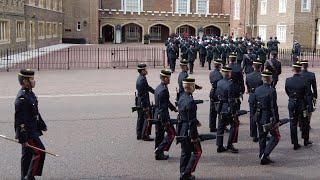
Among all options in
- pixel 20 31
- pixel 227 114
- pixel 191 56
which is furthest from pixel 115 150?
pixel 20 31

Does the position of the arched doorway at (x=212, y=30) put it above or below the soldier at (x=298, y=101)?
above

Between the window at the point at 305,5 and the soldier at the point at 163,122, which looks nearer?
the soldier at the point at 163,122

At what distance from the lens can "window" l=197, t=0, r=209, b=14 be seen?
2516 inches

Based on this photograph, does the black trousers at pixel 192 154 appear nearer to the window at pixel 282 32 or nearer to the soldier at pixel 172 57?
the soldier at pixel 172 57

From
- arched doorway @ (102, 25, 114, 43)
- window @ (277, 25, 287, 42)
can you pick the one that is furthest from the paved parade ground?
arched doorway @ (102, 25, 114, 43)

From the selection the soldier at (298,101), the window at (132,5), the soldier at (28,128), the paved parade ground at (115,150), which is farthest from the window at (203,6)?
the soldier at (28,128)

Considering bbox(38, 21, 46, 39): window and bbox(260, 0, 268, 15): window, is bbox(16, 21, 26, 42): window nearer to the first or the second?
bbox(38, 21, 46, 39): window

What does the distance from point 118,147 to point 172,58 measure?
14.8 metres

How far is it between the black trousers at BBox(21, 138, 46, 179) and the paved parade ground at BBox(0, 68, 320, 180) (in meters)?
0.58

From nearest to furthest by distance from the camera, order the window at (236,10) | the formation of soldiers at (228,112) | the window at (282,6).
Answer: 1. the formation of soldiers at (228,112)
2. the window at (282,6)
3. the window at (236,10)

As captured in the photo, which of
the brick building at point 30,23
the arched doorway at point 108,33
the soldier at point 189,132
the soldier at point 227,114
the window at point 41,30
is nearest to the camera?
the soldier at point 189,132

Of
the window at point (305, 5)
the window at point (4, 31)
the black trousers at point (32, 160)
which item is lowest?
the black trousers at point (32, 160)

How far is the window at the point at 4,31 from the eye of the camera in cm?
3043

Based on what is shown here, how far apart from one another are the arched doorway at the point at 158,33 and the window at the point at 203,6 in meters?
6.11
